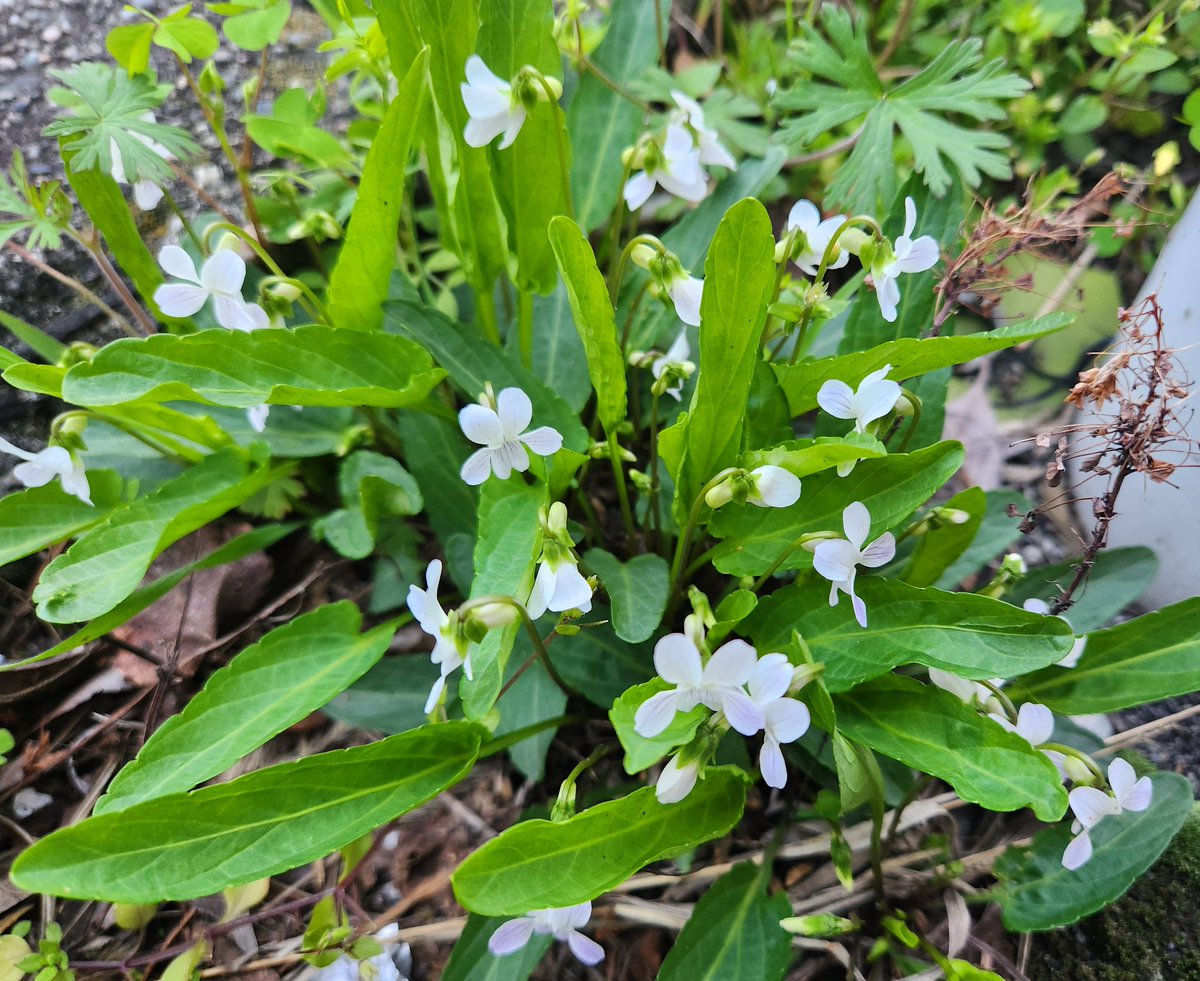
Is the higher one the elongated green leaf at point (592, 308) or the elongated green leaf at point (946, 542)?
the elongated green leaf at point (592, 308)

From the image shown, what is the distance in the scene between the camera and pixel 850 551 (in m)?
0.98

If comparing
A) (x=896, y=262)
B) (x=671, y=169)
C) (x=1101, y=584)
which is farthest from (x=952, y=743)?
(x=671, y=169)

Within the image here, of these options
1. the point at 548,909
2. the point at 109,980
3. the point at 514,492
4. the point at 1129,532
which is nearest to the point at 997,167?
the point at 1129,532

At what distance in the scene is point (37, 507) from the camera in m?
1.34

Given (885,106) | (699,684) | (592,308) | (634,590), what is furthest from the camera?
(885,106)

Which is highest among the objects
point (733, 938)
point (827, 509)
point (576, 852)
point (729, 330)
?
point (729, 330)

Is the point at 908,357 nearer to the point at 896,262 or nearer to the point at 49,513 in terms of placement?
the point at 896,262

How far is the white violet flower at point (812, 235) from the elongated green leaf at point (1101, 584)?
23.8 inches

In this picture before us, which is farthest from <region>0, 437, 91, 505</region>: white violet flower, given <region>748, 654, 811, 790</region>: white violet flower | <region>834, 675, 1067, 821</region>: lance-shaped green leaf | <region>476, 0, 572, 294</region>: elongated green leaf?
<region>834, 675, 1067, 821</region>: lance-shaped green leaf

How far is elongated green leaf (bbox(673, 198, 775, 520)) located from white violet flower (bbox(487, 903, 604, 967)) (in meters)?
0.55

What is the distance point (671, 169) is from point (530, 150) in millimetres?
233

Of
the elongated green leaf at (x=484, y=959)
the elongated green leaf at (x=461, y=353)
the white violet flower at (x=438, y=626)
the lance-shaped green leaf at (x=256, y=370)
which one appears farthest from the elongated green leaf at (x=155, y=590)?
the elongated green leaf at (x=484, y=959)

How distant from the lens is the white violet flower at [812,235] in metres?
1.19

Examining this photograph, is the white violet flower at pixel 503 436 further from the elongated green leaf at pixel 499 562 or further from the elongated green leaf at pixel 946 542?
the elongated green leaf at pixel 946 542
